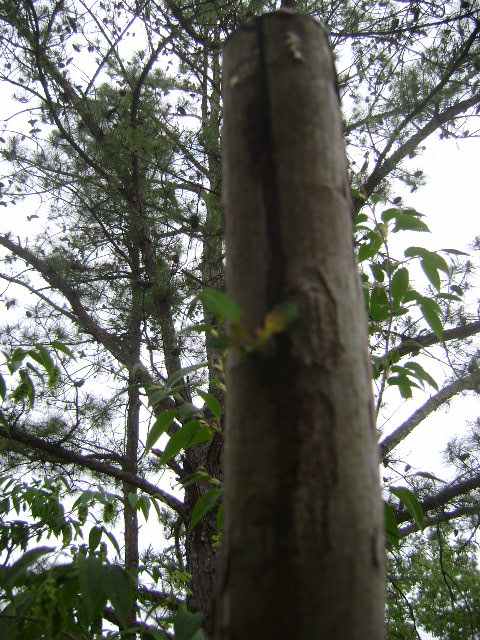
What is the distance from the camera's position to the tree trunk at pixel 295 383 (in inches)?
15.5

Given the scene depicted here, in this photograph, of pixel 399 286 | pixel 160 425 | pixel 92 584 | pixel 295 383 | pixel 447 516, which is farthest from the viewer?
pixel 447 516

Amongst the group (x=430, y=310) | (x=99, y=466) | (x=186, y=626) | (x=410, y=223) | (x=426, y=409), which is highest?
(x=426, y=409)

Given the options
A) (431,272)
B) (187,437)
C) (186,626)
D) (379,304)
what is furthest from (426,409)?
(186,626)

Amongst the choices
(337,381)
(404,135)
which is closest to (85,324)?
(404,135)

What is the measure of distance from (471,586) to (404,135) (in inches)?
225

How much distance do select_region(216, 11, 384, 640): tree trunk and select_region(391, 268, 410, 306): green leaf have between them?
24.8 inches

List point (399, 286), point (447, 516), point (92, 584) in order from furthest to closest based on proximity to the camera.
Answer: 1. point (447, 516)
2. point (399, 286)
3. point (92, 584)

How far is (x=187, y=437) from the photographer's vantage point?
1.09m

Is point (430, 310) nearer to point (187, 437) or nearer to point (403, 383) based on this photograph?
point (403, 383)

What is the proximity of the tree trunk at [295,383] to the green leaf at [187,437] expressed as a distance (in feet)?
2.05

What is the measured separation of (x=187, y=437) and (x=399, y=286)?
501 millimetres

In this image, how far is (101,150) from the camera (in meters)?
3.61

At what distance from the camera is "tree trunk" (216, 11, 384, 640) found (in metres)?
0.39

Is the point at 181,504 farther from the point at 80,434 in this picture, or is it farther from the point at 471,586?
the point at 471,586
